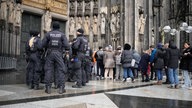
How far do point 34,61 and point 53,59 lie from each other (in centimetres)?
120

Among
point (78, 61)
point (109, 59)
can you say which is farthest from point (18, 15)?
point (78, 61)

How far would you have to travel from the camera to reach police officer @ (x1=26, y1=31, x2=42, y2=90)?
8977mm

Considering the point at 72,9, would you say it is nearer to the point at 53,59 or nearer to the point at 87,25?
the point at 87,25

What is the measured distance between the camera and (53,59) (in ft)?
26.6

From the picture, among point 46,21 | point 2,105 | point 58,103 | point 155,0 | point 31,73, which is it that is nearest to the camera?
point 2,105

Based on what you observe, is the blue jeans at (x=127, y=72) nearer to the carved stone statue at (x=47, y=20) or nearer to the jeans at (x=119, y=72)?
the jeans at (x=119, y=72)

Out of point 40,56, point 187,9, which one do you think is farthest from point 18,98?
point 187,9

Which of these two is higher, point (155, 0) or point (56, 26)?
point (155, 0)

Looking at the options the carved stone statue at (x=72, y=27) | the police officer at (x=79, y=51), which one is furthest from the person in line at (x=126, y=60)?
the carved stone statue at (x=72, y=27)

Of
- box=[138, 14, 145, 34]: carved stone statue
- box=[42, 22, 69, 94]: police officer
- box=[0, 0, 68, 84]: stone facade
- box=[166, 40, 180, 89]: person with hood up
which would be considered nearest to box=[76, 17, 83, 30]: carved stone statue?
box=[0, 0, 68, 84]: stone facade

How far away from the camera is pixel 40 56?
30.6ft

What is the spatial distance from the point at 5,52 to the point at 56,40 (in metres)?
6.58

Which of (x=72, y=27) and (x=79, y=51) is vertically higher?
(x=72, y=27)

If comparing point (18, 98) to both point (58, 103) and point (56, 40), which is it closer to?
point (58, 103)
